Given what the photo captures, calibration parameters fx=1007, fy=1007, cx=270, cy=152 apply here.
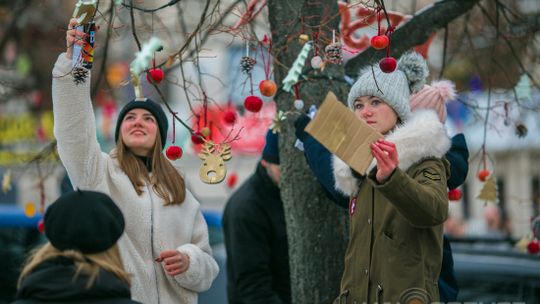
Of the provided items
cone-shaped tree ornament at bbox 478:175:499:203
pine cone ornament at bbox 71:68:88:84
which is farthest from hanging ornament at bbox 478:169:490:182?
pine cone ornament at bbox 71:68:88:84

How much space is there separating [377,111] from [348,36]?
1718 mm

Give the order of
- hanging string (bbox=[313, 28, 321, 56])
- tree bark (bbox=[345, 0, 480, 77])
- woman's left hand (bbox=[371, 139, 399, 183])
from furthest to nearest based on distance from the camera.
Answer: tree bark (bbox=[345, 0, 480, 77]), hanging string (bbox=[313, 28, 321, 56]), woman's left hand (bbox=[371, 139, 399, 183])

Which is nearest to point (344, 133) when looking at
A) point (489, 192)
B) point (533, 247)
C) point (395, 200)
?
point (395, 200)

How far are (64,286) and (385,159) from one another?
49.5 inches

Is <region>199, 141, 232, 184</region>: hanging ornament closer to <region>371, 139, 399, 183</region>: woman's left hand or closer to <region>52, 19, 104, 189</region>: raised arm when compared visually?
<region>52, 19, 104, 189</region>: raised arm

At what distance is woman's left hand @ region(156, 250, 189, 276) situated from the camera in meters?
4.23

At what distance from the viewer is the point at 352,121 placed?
376cm

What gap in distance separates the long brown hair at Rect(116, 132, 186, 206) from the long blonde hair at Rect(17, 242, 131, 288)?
118 centimetres

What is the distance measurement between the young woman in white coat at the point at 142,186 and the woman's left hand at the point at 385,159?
3.48 feet

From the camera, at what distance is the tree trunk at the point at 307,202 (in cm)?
497

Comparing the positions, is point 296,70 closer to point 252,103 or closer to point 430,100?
point 252,103

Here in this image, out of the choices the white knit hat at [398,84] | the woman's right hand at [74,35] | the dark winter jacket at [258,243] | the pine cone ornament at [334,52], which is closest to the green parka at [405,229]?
the white knit hat at [398,84]

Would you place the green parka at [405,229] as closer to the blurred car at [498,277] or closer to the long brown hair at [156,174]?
the long brown hair at [156,174]

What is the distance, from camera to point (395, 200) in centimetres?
364
